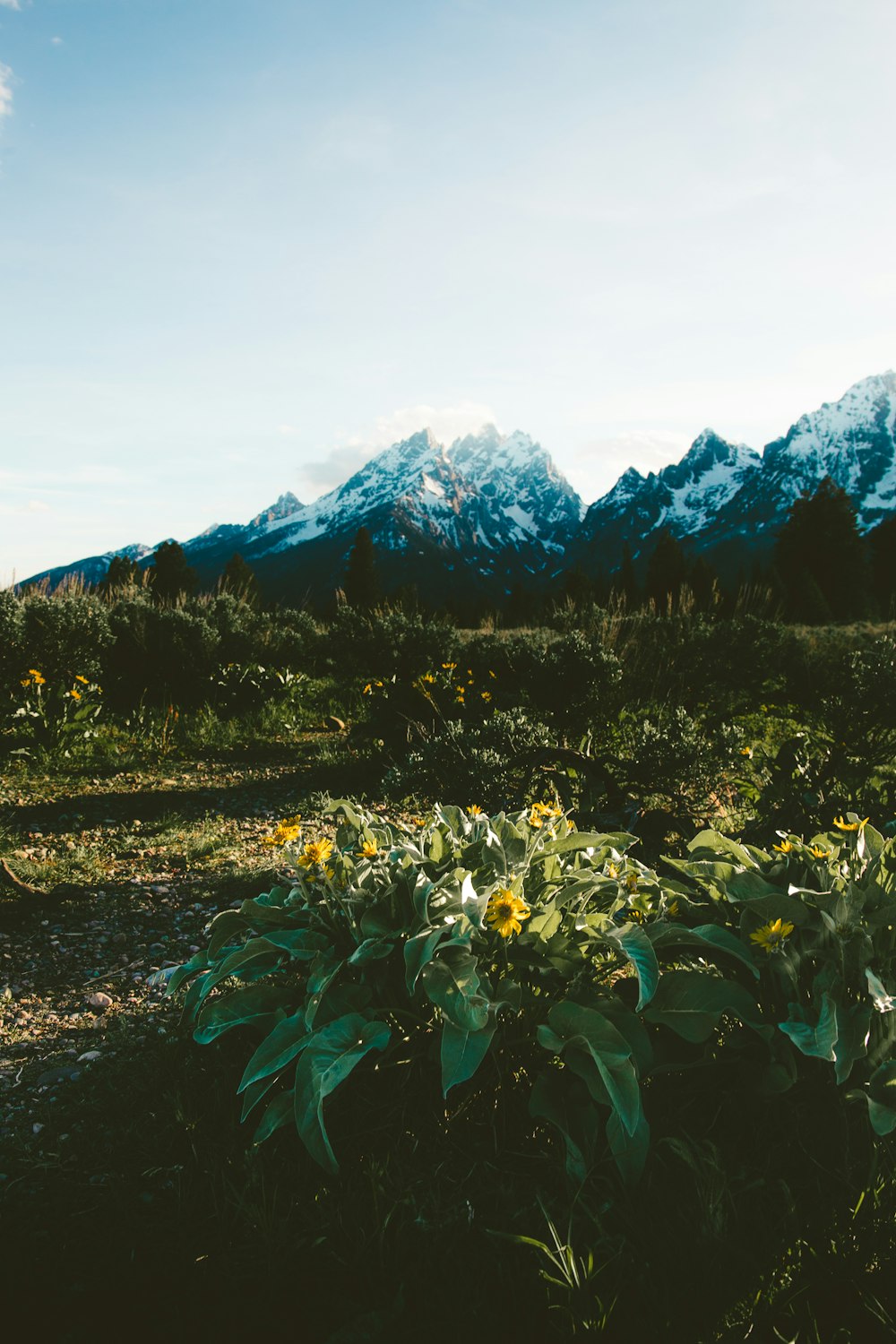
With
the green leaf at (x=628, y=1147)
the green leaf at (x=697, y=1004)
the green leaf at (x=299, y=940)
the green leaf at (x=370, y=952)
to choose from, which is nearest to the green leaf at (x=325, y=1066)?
the green leaf at (x=370, y=952)

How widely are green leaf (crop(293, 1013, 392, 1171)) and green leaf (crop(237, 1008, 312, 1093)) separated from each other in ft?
0.22

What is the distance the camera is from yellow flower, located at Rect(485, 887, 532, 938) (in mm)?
1769

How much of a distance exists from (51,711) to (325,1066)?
6060 mm

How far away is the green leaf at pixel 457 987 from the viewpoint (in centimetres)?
162

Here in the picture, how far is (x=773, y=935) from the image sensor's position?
175cm

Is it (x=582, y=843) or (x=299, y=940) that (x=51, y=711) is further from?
(x=582, y=843)

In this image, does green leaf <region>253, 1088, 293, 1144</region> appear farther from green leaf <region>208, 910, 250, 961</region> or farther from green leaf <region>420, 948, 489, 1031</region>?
green leaf <region>208, 910, 250, 961</region>

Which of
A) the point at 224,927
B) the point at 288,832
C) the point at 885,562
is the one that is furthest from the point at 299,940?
the point at 885,562

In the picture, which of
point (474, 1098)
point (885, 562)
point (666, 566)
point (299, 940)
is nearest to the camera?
point (474, 1098)

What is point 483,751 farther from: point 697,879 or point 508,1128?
point 508,1128

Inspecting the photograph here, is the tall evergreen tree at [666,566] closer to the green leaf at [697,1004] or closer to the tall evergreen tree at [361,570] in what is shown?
the tall evergreen tree at [361,570]

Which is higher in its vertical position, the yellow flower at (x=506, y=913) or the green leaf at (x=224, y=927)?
the yellow flower at (x=506, y=913)

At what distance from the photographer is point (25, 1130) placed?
1.91 m

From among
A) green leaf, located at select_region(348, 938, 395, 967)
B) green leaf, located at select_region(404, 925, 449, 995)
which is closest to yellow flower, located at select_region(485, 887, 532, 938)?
green leaf, located at select_region(404, 925, 449, 995)
